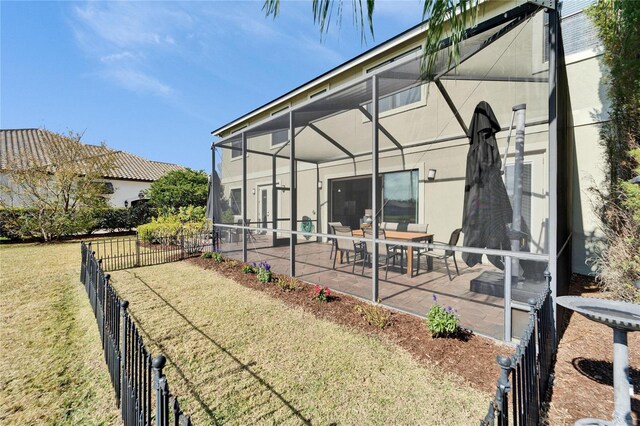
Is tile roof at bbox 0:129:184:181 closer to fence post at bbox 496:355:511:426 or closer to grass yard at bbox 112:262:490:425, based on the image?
grass yard at bbox 112:262:490:425

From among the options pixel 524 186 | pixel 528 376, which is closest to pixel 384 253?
pixel 524 186

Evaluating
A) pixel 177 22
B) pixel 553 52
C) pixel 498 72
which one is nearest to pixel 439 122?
pixel 498 72

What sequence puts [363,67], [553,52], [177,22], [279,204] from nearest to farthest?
1. [553,52]
2. [177,22]
3. [279,204]
4. [363,67]

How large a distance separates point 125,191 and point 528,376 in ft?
87.9

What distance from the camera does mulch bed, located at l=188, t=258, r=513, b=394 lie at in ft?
8.96

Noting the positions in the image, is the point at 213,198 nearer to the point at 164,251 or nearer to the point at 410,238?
the point at 164,251

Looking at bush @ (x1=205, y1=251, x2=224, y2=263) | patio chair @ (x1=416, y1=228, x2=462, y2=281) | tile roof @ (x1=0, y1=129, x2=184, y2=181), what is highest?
tile roof @ (x1=0, y1=129, x2=184, y2=181)

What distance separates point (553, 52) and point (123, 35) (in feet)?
26.8

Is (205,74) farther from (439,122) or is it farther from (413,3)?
(413,3)

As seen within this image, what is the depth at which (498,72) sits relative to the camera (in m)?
3.86

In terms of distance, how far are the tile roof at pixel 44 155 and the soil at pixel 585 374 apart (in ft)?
64.6

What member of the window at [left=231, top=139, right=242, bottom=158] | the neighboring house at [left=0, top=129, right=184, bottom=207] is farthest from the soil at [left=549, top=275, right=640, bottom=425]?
the neighboring house at [left=0, top=129, right=184, bottom=207]

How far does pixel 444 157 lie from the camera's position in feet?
18.0

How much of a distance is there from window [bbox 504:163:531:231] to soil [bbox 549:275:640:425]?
1.40m
